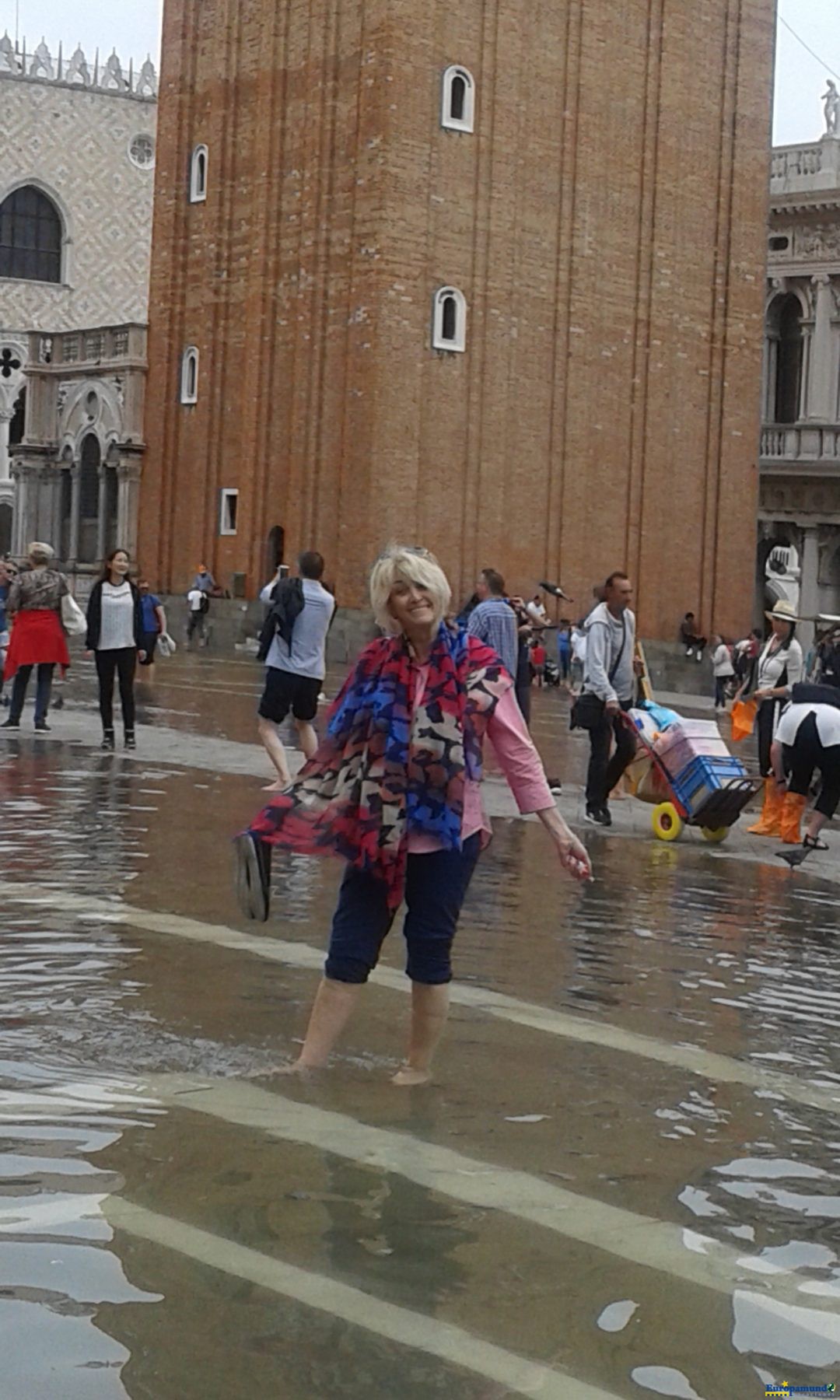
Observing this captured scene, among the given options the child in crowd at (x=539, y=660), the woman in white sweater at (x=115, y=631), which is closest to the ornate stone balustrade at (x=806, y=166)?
the child in crowd at (x=539, y=660)

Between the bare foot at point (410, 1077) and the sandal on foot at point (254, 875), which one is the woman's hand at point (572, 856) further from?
the sandal on foot at point (254, 875)

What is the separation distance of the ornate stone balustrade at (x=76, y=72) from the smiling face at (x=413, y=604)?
63244 millimetres

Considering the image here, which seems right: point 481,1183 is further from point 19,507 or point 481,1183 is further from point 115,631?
point 19,507

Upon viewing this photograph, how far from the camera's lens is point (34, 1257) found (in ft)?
15.7

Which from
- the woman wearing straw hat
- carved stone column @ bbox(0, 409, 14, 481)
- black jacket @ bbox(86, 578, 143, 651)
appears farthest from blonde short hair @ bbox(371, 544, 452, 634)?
carved stone column @ bbox(0, 409, 14, 481)

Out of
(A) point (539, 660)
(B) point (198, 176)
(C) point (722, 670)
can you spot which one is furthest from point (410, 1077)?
(B) point (198, 176)

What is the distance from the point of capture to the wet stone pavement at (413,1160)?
14.2 feet

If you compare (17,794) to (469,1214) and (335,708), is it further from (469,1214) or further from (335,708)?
(469,1214)

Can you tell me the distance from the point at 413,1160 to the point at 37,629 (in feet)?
Answer: 48.1

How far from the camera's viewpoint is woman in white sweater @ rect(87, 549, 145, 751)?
1842cm

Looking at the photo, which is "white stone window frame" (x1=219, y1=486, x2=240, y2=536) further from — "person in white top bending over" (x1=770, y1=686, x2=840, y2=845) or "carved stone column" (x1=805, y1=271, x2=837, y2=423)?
"person in white top bending over" (x1=770, y1=686, x2=840, y2=845)

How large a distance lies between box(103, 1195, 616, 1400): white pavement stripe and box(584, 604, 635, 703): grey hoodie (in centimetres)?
1040

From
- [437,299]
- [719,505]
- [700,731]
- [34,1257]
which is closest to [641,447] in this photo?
[719,505]

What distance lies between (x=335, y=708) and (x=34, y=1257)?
2.36 m
